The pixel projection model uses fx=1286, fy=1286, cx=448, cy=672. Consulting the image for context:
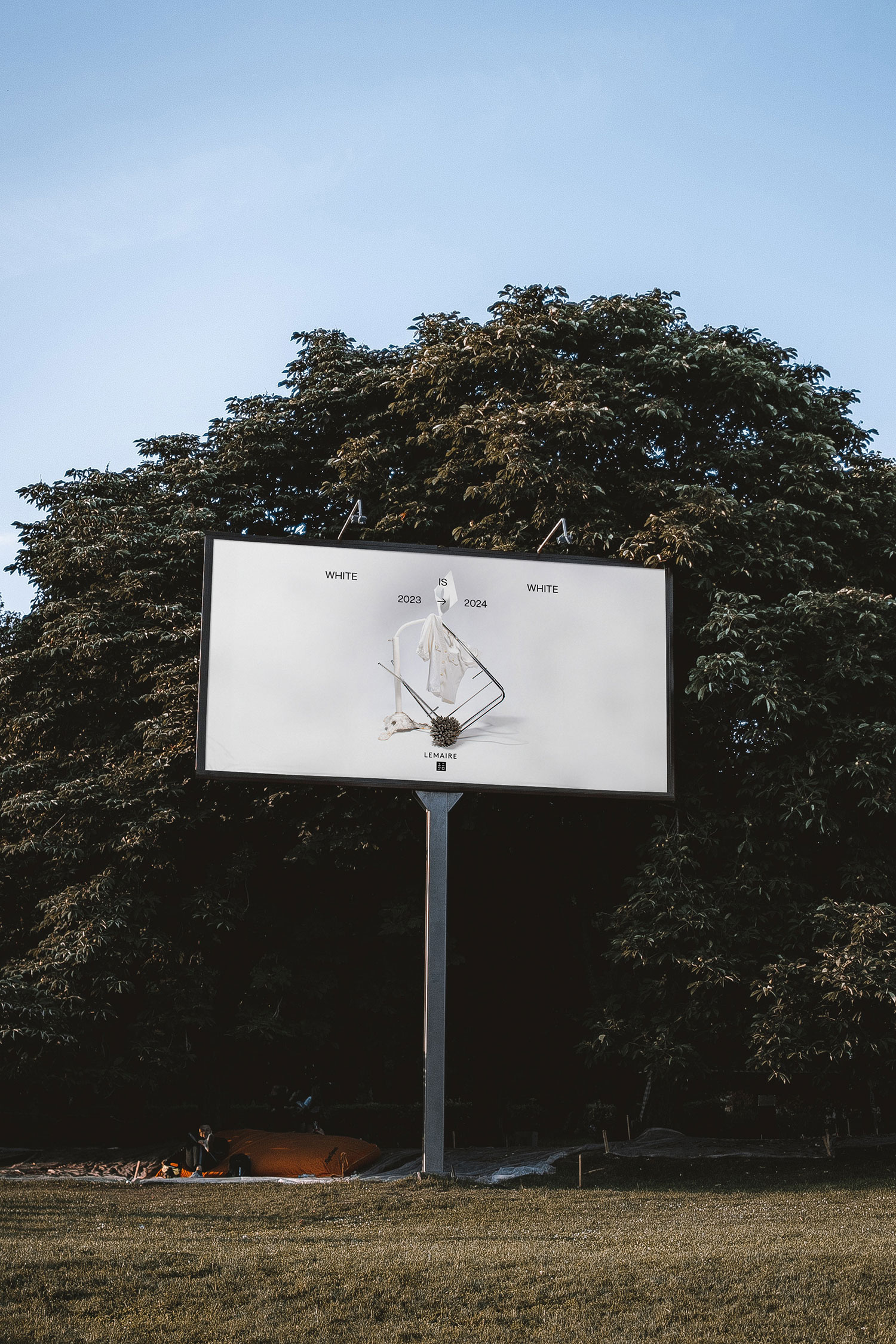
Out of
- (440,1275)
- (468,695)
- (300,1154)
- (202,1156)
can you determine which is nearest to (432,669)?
(468,695)

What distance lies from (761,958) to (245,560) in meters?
9.47

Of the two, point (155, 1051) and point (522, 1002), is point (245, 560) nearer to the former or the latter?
point (155, 1051)

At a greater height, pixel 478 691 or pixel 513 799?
pixel 478 691

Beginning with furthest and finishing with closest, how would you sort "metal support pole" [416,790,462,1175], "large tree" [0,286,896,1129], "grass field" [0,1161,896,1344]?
"large tree" [0,286,896,1129] → "metal support pole" [416,790,462,1175] → "grass field" [0,1161,896,1344]

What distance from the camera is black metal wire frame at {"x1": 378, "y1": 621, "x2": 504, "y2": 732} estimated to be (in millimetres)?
18047

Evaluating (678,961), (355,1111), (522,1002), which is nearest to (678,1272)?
(678,961)

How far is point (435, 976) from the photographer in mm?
17828

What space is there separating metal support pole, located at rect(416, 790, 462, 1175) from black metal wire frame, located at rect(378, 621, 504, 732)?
42.9 inches

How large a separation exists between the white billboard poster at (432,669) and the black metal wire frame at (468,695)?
0.02 metres

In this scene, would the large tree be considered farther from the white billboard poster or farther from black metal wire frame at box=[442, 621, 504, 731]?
black metal wire frame at box=[442, 621, 504, 731]

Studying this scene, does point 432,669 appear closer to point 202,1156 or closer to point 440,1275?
point 202,1156

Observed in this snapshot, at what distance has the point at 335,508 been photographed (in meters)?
24.1

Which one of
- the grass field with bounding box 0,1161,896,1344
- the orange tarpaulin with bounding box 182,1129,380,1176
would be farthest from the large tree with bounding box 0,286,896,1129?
the grass field with bounding box 0,1161,896,1344

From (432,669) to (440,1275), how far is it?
9.05 m
